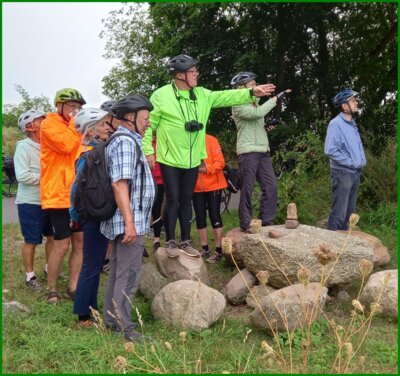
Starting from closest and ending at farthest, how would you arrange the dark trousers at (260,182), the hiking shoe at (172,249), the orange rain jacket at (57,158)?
the orange rain jacket at (57,158) < the hiking shoe at (172,249) < the dark trousers at (260,182)

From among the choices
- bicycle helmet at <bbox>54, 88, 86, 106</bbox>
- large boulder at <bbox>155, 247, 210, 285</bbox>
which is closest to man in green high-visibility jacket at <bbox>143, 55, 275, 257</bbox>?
large boulder at <bbox>155, 247, 210, 285</bbox>

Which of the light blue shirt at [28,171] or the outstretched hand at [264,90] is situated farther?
the light blue shirt at [28,171]

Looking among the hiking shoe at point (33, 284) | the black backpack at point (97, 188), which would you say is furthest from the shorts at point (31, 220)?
the black backpack at point (97, 188)

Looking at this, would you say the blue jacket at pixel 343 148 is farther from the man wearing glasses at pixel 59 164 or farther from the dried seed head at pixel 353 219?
the dried seed head at pixel 353 219

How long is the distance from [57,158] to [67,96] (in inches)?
24.3

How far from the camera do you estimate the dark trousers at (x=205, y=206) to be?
6.52 metres

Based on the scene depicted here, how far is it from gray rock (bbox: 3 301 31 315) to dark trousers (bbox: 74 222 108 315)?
2.05 ft

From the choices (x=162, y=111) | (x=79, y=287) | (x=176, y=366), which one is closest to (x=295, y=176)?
(x=162, y=111)

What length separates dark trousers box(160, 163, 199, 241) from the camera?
5.34 meters

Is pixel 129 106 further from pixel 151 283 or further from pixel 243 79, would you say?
pixel 243 79

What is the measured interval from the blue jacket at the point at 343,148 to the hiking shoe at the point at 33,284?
3.71m

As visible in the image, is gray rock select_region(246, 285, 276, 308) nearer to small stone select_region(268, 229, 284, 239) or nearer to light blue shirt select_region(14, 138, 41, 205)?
small stone select_region(268, 229, 284, 239)

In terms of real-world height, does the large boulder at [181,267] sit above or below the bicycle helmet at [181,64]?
below

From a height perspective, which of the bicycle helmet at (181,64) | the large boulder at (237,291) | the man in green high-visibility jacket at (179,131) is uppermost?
the bicycle helmet at (181,64)
